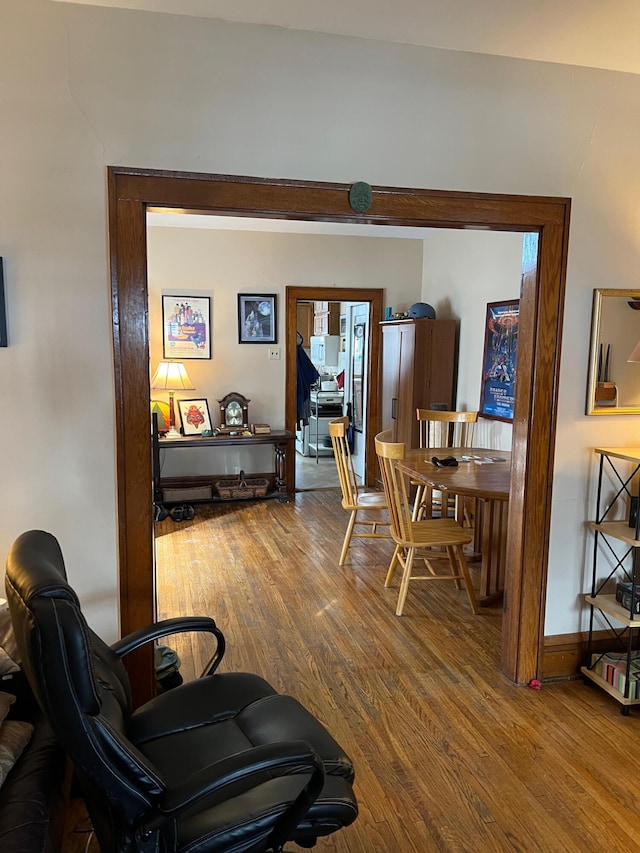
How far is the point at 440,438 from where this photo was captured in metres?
5.01

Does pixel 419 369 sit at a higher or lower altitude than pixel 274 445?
higher

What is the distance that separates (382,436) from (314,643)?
139cm

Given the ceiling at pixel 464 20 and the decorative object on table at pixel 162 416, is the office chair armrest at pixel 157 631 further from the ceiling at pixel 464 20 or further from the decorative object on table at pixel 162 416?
the decorative object on table at pixel 162 416

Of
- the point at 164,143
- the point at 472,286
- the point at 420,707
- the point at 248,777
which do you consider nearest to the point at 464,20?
the point at 164,143

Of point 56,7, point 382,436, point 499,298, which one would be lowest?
point 382,436

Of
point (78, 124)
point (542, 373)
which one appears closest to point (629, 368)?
point (542, 373)

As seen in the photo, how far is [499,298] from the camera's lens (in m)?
4.86

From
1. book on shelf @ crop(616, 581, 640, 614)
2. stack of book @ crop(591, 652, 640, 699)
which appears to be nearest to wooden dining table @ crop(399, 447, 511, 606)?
book on shelf @ crop(616, 581, 640, 614)

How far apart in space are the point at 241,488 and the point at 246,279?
1.98 meters

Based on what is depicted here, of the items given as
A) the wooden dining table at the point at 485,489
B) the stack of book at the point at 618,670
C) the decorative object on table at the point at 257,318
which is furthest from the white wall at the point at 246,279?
the stack of book at the point at 618,670

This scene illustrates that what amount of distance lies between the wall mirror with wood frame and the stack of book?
1.06 meters

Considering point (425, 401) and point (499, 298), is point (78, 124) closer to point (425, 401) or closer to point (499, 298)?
point (499, 298)

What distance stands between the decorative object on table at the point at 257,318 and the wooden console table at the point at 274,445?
3.01 feet

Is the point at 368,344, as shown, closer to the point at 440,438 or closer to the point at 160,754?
the point at 440,438
